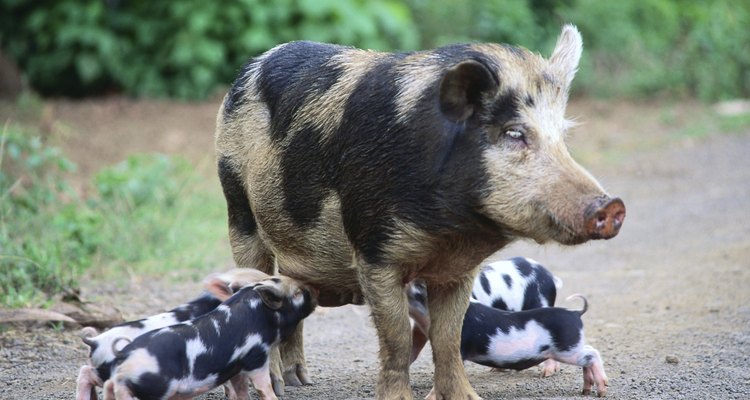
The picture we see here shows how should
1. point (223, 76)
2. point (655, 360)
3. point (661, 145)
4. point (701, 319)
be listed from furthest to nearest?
1. point (223, 76)
2. point (661, 145)
3. point (701, 319)
4. point (655, 360)

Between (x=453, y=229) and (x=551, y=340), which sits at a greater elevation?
(x=453, y=229)

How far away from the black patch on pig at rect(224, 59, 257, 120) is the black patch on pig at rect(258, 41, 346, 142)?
5.1 inches

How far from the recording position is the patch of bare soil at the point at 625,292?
560cm

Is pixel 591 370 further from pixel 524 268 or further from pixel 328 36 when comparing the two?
pixel 328 36

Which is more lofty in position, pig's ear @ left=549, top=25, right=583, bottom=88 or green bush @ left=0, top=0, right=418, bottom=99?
pig's ear @ left=549, top=25, right=583, bottom=88

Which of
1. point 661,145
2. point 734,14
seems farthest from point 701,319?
point 734,14

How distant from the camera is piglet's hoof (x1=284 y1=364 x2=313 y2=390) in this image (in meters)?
5.66

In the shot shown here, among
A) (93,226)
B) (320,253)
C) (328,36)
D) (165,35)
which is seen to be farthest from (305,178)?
(165,35)

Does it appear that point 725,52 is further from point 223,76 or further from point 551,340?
point 551,340

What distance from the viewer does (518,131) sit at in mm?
4539

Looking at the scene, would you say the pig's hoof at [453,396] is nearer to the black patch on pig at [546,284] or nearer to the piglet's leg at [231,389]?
the piglet's leg at [231,389]

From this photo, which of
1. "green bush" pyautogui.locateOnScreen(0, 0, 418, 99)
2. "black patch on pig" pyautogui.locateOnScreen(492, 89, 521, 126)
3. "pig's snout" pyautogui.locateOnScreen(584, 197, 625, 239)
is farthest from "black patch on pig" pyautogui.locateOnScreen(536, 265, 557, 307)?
"green bush" pyautogui.locateOnScreen(0, 0, 418, 99)

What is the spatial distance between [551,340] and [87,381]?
7.14 feet

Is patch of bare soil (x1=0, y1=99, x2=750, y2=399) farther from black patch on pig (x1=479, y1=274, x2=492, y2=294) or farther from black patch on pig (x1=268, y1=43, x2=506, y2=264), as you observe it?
black patch on pig (x1=268, y1=43, x2=506, y2=264)
